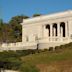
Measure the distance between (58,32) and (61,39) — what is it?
26.0 meters

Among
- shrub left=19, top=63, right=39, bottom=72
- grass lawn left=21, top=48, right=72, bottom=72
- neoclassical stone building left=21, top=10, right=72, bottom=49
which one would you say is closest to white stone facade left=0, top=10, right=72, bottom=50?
neoclassical stone building left=21, top=10, right=72, bottom=49

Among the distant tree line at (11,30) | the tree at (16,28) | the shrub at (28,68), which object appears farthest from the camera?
the tree at (16,28)

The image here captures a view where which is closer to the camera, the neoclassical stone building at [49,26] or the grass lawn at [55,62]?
the grass lawn at [55,62]

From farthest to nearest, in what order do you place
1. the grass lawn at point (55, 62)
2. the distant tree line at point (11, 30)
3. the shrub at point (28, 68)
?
the distant tree line at point (11, 30), the grass lawn at point (55, 62), the shrub at point (28, 68)

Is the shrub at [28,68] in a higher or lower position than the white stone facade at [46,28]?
lower

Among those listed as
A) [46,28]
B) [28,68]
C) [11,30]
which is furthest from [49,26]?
[28,68]

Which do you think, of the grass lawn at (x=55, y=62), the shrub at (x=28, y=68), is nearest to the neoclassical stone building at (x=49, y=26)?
the grass lawn at (x=55, y=62)

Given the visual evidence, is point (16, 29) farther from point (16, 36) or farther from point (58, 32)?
point (58, 32)

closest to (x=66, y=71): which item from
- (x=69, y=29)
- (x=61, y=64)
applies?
(x=61, y=64)

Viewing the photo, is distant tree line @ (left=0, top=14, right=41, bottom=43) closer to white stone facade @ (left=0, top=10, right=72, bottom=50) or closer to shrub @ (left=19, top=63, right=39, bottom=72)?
white stone facade @ (left=0, top=10, right=72, bottom=50)

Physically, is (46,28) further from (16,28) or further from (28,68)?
(28,68)

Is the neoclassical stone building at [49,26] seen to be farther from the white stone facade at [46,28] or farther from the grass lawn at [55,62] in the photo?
the grass lawn at [55,62]

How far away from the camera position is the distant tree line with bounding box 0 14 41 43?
12150cm

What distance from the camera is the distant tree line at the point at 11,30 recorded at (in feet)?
399
